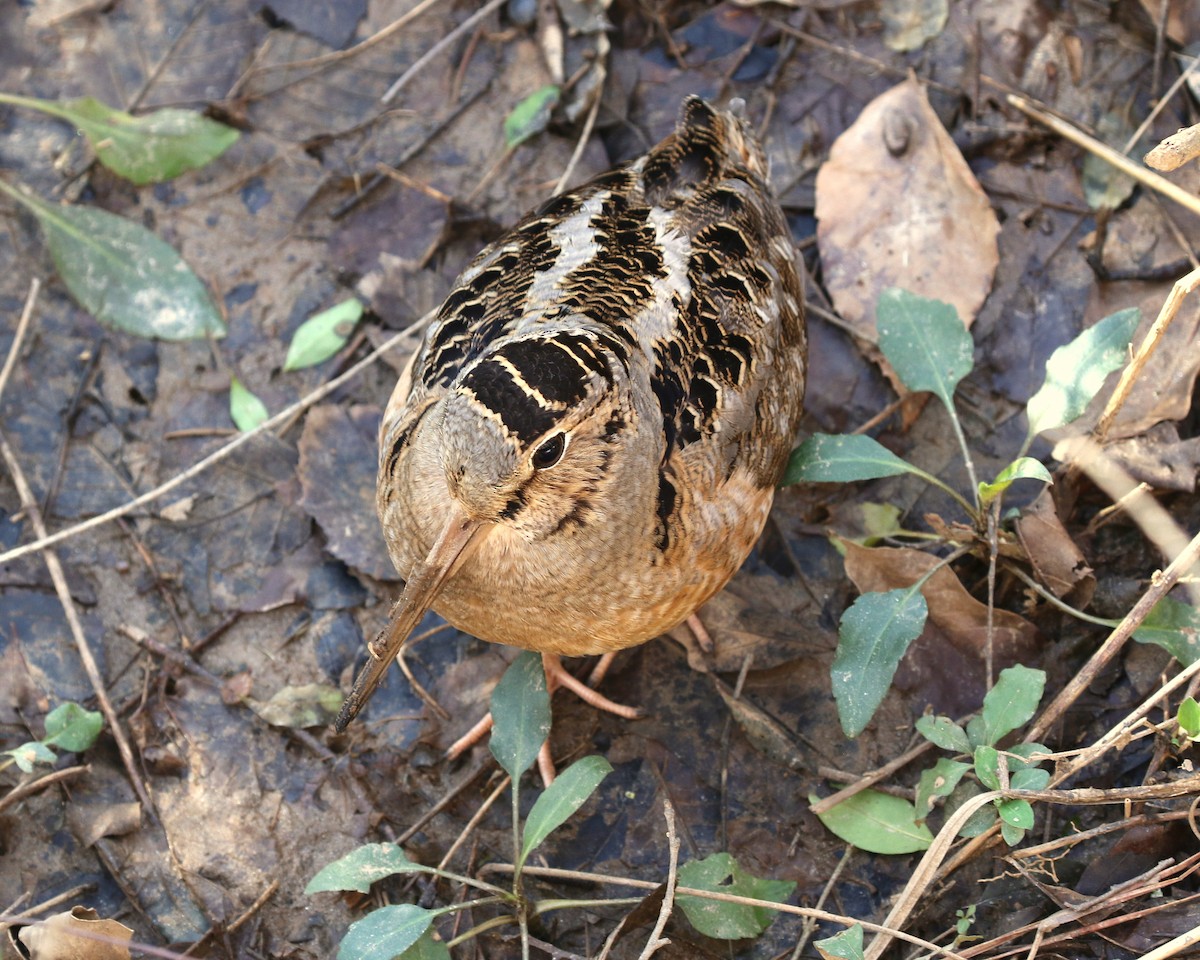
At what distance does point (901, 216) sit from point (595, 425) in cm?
190

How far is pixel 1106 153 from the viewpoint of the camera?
4.05 meters

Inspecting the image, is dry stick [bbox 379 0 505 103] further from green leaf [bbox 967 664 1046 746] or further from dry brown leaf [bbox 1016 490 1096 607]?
green leaf [bbox 967 664 1046 746]

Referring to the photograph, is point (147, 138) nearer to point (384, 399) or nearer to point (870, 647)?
point (384, 399)

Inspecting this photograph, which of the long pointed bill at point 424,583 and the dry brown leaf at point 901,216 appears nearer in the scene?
the long pointed bill at point 424,583

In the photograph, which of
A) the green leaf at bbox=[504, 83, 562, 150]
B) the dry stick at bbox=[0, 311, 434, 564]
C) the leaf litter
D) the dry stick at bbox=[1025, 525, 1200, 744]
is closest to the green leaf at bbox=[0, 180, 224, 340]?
the leaf litter

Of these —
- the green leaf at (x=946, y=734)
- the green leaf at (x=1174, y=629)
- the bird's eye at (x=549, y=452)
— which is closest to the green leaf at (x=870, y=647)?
the green leaf at (x=946, y=734)

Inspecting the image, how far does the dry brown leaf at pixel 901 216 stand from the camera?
412cm

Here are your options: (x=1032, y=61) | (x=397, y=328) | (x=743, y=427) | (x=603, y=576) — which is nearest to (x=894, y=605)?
(x=743, y=427)

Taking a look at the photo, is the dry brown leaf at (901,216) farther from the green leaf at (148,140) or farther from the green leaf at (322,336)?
the green leaf at (148,140)

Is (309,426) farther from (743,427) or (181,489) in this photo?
(743,427)

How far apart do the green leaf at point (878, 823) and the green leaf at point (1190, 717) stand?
741mm

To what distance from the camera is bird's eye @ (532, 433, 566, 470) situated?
2.72 meters

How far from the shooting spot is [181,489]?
13.7 feet

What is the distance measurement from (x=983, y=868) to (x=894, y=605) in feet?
2.39
